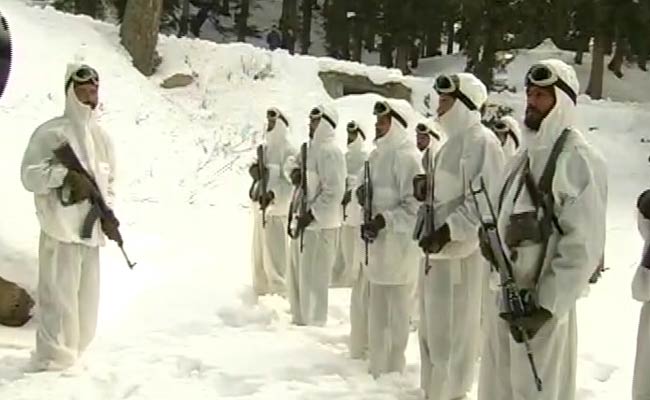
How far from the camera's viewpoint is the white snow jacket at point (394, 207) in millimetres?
7117

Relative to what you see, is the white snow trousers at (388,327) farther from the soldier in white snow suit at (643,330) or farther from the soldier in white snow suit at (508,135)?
the soldier in white snow suit at (508,135)

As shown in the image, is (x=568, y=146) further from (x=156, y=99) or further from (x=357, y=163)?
(x=156, y=99)

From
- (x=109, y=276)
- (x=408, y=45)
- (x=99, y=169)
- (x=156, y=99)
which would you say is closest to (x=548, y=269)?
(x=99, y=169)

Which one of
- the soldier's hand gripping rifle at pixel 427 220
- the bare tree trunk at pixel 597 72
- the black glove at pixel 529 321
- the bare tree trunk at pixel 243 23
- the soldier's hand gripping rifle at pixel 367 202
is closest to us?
the black glove at pixel 529 321

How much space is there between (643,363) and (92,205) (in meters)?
3.55

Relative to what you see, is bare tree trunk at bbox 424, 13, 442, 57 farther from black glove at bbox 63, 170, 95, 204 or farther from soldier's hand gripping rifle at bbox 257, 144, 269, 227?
black glove at bbox 63, 170, 95, 204

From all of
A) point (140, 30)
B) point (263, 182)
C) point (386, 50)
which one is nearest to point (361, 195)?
point (263, 182)

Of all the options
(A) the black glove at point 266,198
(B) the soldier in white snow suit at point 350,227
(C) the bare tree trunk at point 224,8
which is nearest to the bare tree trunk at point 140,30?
(B) the soldier in white snow suit at point 350,227

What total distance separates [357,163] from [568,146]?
620 cm

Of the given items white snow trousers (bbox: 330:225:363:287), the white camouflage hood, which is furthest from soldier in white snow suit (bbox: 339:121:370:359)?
the white camouflage hood

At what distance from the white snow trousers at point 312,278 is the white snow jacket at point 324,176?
177 millimetres

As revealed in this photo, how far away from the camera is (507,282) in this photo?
4801 mm

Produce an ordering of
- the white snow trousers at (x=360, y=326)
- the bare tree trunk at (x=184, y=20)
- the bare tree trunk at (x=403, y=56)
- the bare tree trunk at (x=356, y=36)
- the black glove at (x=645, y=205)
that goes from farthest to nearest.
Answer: the bare tree trunk at (x=184, y=20)
the bare tree trunk at (x=356, y=36)
the bare tree trunk at (x=403, y=56)
the white snow trousers at (x=360, y=326)
the black glove at (x=645, y=205)

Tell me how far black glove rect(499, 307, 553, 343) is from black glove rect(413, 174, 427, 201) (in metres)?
1.78
